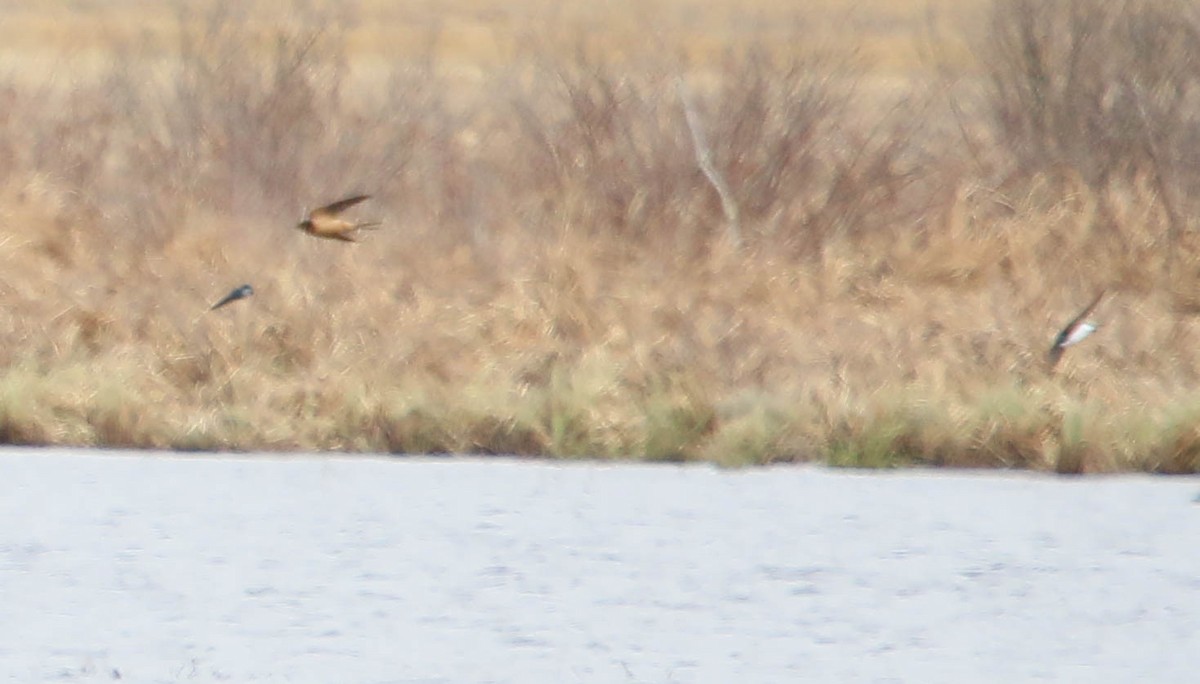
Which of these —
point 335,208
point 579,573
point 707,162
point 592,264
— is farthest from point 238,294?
point 707,162

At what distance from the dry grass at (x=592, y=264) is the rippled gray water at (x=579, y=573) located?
12.9 inches

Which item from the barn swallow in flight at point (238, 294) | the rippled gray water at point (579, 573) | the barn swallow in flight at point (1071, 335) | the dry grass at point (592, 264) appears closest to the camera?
the rippled gray water at point (579, 573)

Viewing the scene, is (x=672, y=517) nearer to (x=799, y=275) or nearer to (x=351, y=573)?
(x=351, y=573)

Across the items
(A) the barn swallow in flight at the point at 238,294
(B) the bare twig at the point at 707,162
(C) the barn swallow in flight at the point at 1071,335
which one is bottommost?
(A) the barn swallow in flight at the point at 238,294

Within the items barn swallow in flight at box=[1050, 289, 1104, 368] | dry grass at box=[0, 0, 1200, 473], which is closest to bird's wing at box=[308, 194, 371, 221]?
dry grass at box=[0, 0, 1200, 473]

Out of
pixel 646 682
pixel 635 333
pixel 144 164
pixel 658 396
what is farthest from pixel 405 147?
pixel 646 682

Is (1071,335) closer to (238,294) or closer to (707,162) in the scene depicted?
(238,294)

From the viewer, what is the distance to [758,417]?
8844 millimetres

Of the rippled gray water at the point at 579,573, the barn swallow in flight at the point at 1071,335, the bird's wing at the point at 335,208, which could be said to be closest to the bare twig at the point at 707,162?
the bird's wing at the point at 335,208

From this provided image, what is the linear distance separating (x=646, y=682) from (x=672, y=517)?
2183mm

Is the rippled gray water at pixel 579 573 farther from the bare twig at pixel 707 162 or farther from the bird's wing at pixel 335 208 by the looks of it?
the bare twig at pixel 707 162

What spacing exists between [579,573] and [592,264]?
4.69 m

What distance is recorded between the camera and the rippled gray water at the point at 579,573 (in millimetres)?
5875

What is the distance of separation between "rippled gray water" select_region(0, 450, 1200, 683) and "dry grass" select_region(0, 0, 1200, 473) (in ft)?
1.08
